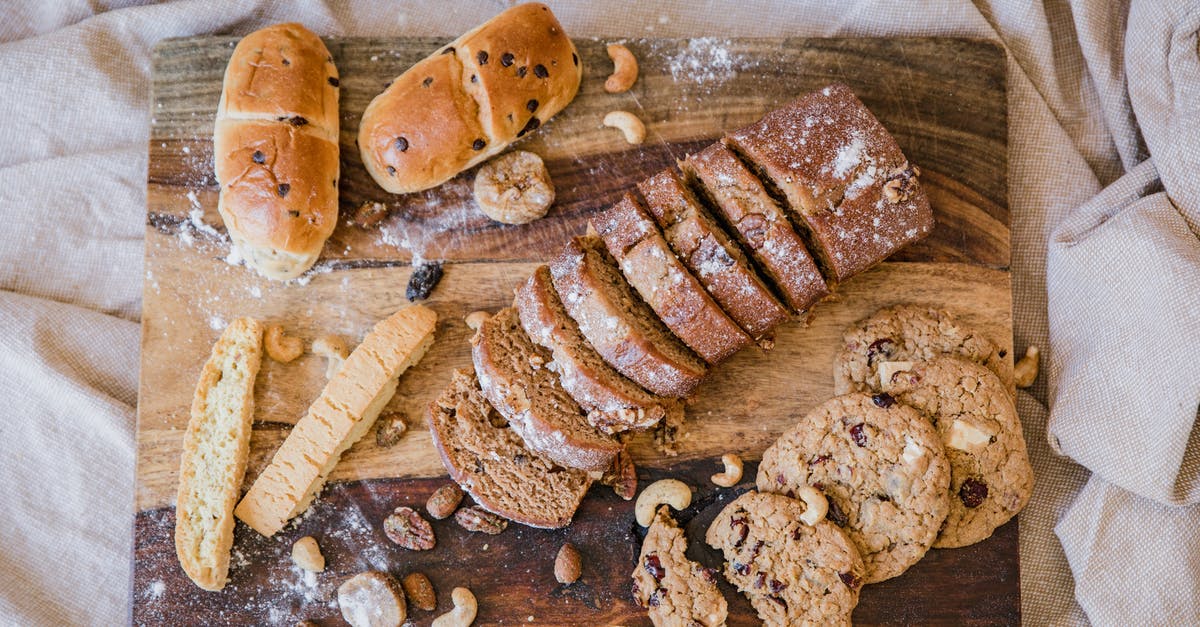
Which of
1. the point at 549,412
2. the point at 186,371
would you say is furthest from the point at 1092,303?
the point at 186,371

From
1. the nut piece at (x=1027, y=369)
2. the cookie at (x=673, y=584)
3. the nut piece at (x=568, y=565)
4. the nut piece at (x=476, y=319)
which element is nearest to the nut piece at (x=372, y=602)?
the nut piece at (x=568, y=565)

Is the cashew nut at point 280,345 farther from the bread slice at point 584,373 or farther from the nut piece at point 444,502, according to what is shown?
the bread slice at point 584,373

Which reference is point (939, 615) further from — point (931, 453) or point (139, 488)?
point (139, 488)

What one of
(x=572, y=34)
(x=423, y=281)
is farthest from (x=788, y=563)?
(x=572, y=34)

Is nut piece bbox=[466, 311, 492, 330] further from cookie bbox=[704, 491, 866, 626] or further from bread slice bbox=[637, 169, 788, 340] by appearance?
cookie bbox=[704, 491, 866, 626]

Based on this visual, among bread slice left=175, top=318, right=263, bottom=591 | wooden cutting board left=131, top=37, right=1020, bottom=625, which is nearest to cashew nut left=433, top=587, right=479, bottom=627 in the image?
wooden cutting board left=131, top=37, right=1020, bottom=625
